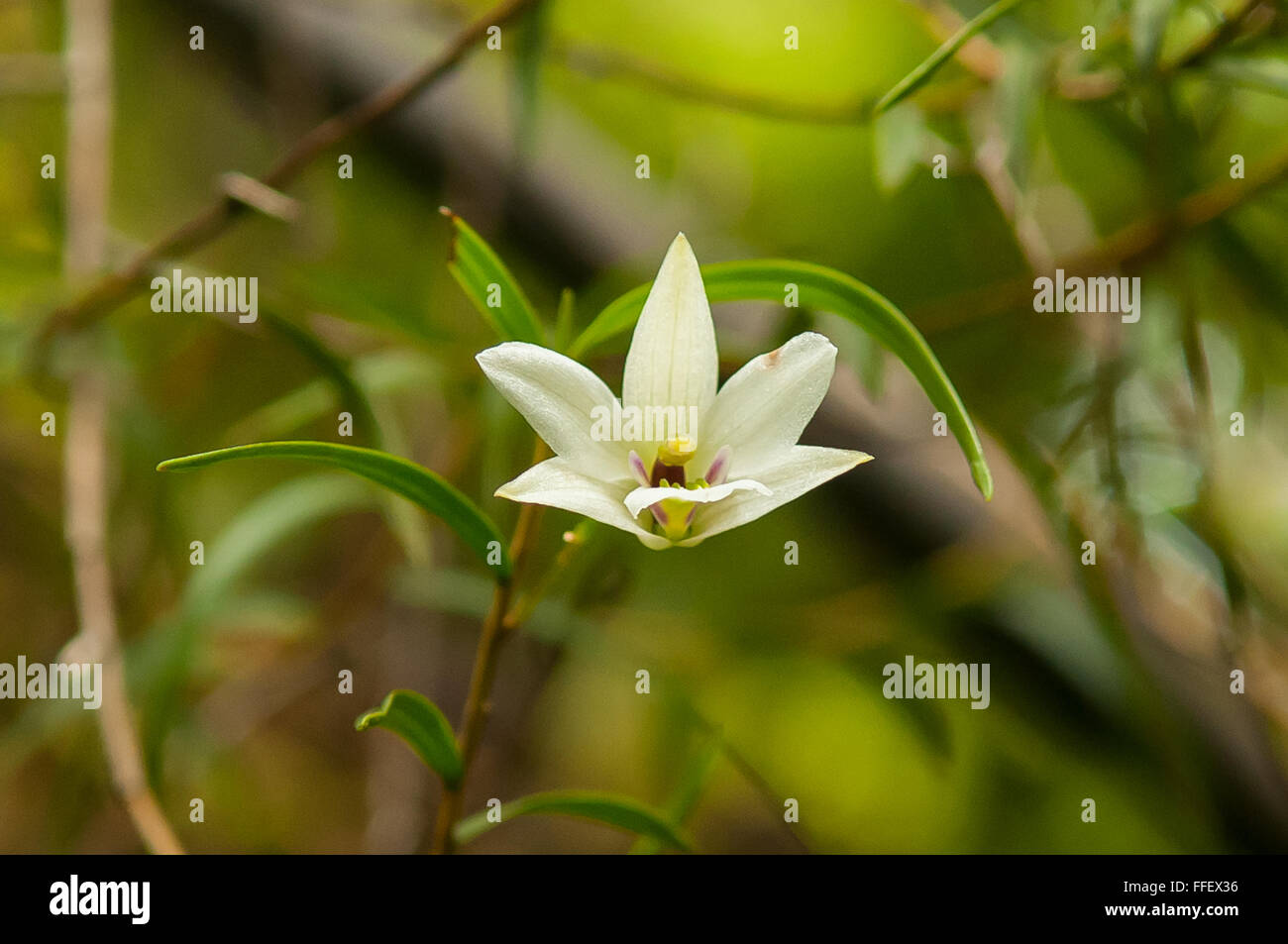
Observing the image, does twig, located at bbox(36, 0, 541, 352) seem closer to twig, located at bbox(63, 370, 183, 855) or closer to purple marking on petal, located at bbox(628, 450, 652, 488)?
twig, located at bbox(63, 370, 183, 855)

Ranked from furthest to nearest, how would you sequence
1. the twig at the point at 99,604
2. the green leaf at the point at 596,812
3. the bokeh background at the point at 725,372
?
1. the bokeh background at the point at 725,372
2. the twig at the point at 99,604
3. the green leaf at the point at 596,812

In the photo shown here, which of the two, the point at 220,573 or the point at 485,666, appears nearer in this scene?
the point at 485,666

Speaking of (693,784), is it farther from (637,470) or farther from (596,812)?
(637,470)

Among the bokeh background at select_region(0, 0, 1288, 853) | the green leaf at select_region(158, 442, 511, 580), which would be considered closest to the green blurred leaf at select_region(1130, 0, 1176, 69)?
the bokeh background at select_region(0, 0, 1288, 853)

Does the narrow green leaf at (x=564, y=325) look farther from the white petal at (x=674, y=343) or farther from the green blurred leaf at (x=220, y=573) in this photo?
the green blurred leaf at (x=220, y=573)

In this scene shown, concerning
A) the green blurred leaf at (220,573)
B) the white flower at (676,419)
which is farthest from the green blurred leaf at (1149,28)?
the green blurred leaf at (220,573)

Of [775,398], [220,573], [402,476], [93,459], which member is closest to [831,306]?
[775,398]
